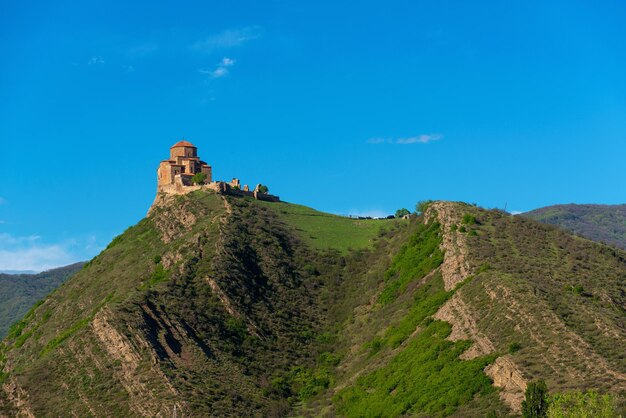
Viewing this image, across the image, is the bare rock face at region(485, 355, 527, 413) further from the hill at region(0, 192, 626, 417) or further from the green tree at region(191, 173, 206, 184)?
the green tree at region(191, 173, 206, 184)

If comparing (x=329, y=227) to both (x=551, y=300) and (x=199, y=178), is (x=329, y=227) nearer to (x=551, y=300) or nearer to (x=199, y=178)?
(x=199, y=178)

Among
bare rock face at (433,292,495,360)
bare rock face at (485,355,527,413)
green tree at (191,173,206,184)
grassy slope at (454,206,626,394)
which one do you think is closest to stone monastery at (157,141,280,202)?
green tree at (191,173,206,184)

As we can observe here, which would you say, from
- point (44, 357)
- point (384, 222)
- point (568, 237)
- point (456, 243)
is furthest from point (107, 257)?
point (568, 237)

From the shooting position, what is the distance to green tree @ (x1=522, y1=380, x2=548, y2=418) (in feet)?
178

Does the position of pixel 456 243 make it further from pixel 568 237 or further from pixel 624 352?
pixel 624 352

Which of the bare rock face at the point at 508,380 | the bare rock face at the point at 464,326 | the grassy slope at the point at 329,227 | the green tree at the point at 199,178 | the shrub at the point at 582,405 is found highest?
the green tree at the point at 199,178

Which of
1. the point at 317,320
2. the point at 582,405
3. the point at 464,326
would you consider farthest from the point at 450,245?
the point at 582,405

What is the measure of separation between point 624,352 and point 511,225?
123 ft

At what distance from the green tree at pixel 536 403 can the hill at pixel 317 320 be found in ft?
10.9

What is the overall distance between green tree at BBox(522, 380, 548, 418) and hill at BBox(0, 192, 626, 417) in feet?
10.9

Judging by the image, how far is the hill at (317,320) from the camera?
67750mm

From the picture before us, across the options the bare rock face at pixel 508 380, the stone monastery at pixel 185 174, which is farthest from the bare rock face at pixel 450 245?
the stone monastery at pixel 185 174

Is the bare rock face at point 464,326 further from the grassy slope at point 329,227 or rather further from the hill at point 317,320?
the grassy slope at point 329,227

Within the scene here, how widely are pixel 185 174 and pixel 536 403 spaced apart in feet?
252
